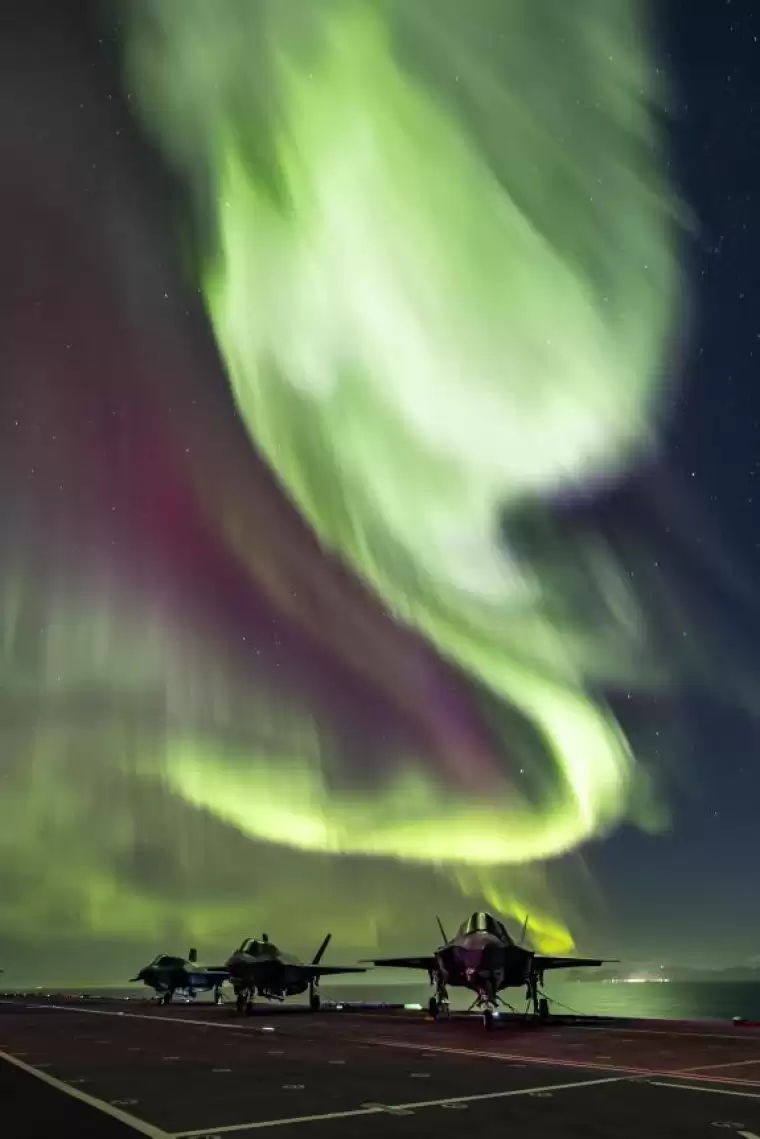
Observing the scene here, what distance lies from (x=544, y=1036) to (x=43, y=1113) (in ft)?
79.5

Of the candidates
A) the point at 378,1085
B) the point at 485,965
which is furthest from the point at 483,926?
the point at 378,1085

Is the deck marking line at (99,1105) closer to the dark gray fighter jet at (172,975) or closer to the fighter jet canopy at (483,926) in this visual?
the fighter jet canopy at (483,926)

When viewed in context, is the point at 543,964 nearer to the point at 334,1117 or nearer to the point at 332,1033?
the point at 332,1033

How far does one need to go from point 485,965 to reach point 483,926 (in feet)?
10.9

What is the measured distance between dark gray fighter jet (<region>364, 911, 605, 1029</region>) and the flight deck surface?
21.7ft

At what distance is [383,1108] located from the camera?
15016mm

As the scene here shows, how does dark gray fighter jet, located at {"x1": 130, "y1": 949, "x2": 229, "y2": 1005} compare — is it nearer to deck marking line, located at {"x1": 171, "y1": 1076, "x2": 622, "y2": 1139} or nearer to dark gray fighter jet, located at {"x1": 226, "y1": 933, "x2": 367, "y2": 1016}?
dark gray fighter jet, located at {"x1": 226, "y1": 933, "x2": 367, "y2": 1016}

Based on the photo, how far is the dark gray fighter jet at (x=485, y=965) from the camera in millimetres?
40312

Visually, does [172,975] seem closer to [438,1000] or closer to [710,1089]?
[438,1000]

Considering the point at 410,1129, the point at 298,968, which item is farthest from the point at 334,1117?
the point at 298,968

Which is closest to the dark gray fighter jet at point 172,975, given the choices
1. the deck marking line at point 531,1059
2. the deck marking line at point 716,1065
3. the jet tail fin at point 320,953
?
the jet tail fin at point 320,953

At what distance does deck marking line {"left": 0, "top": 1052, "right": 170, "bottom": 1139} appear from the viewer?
12.9 metres

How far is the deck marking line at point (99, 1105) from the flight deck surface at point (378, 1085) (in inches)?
1.5

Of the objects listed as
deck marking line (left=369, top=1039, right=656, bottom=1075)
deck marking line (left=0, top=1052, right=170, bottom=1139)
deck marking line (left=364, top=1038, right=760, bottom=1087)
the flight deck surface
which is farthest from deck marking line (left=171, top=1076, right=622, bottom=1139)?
deck marking line (left=369, top=1039, right=656, bottom=1075)
